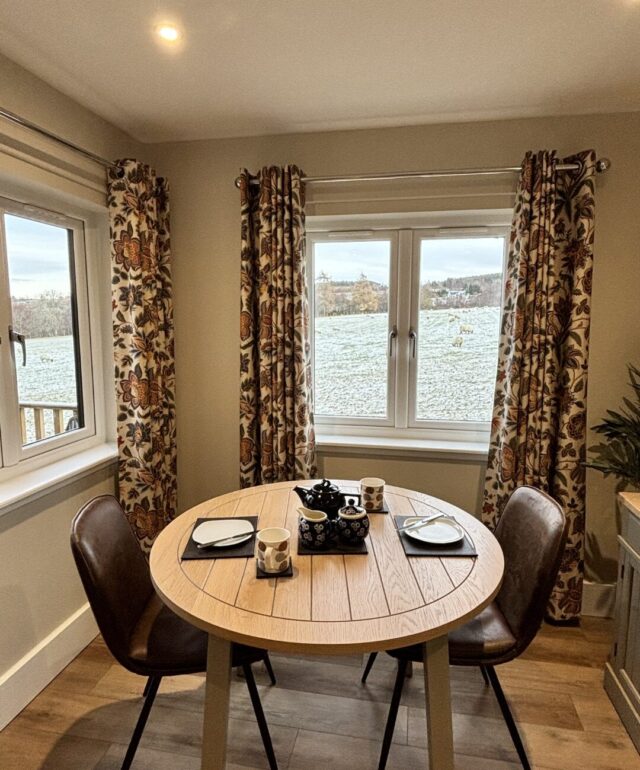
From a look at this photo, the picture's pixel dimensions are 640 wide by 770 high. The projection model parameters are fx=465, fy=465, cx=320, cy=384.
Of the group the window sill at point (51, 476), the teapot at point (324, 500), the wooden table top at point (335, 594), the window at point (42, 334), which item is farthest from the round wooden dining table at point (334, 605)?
the window at point (42, 334)

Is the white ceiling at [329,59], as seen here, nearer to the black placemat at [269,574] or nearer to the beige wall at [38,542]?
the beige wall at [38,542]

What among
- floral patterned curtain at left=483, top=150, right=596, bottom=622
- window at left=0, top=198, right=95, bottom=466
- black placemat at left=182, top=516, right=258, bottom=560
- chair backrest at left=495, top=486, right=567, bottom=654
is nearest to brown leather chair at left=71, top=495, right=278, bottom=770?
black placemat at left=182, top=516, right=258, bottom=560

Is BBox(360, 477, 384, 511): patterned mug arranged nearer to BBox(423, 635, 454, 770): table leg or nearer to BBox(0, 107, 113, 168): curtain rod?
BBox(423, 635, 454, 770): table leg

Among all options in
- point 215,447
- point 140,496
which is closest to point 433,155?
point 215,447

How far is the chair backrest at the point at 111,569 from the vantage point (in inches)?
53.6

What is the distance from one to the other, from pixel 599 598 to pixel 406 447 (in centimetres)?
124

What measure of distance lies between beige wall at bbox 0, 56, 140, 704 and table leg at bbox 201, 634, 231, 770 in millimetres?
1040

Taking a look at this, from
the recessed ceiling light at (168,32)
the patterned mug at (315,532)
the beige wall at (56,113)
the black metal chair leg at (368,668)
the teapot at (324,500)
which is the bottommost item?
the black metal chair leg at (368,668)

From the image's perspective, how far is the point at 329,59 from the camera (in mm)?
1792

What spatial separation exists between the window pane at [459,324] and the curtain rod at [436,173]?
1.18ft

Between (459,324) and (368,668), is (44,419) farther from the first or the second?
(459,324)

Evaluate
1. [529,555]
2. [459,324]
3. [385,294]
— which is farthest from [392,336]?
[529,555]

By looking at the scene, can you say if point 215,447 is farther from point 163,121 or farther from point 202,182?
point 163,121

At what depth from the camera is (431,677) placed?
1213 mm
